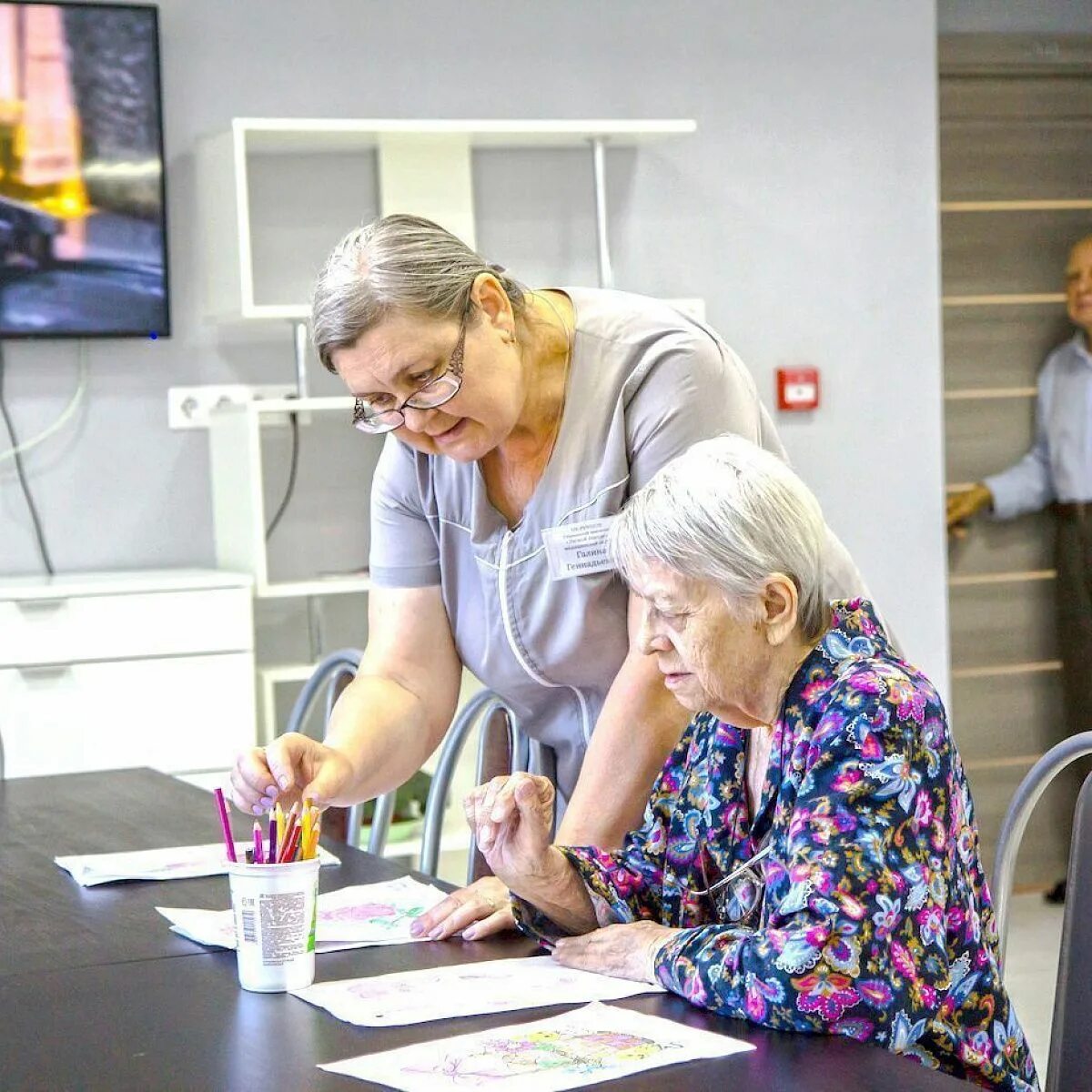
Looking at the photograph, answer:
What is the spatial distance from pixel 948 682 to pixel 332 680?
2312 mm

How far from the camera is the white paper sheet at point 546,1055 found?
1.21 meters

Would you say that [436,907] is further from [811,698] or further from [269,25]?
[269,25]

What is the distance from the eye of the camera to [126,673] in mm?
3494

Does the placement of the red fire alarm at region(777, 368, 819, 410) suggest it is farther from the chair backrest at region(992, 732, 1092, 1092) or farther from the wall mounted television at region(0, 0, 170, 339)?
the chair backrest at region(992, 732, 1092, 1092)

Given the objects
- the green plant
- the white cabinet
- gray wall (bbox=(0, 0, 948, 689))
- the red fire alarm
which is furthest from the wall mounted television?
the red fire alarm

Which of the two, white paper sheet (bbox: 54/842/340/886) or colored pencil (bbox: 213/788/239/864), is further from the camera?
white paper sheet (bbox: 54/842/340/886)

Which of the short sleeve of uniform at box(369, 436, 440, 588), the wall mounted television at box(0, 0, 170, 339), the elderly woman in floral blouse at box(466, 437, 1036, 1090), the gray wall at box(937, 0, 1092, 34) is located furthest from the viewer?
the gray wall at box(937, 0, 1092, 34)

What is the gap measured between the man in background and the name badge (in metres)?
3.01

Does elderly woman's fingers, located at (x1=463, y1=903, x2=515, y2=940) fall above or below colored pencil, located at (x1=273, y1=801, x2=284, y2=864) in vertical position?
below

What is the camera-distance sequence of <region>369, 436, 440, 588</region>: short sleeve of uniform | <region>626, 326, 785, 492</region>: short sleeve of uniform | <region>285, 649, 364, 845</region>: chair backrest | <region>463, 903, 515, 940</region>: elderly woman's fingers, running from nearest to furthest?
1. <region>463, 903, 515, 940</region>: elderly woman's fingers
2. <region>626, 326, 785, 492</region>: short sleeve of uniform
3. <region>369, 436, 440, 588</region>: short sleeve of uniform
4. <region>285, 649, 364, 845</region>: chair backrest

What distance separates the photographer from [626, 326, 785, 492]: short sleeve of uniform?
6.43 ft

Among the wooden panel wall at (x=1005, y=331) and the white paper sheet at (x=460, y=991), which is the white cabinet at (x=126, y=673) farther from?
the wooden panel wall at (x=1005, y=331)

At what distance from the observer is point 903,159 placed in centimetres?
451

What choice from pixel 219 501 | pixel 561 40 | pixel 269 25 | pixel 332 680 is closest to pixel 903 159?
pixel 561 40
